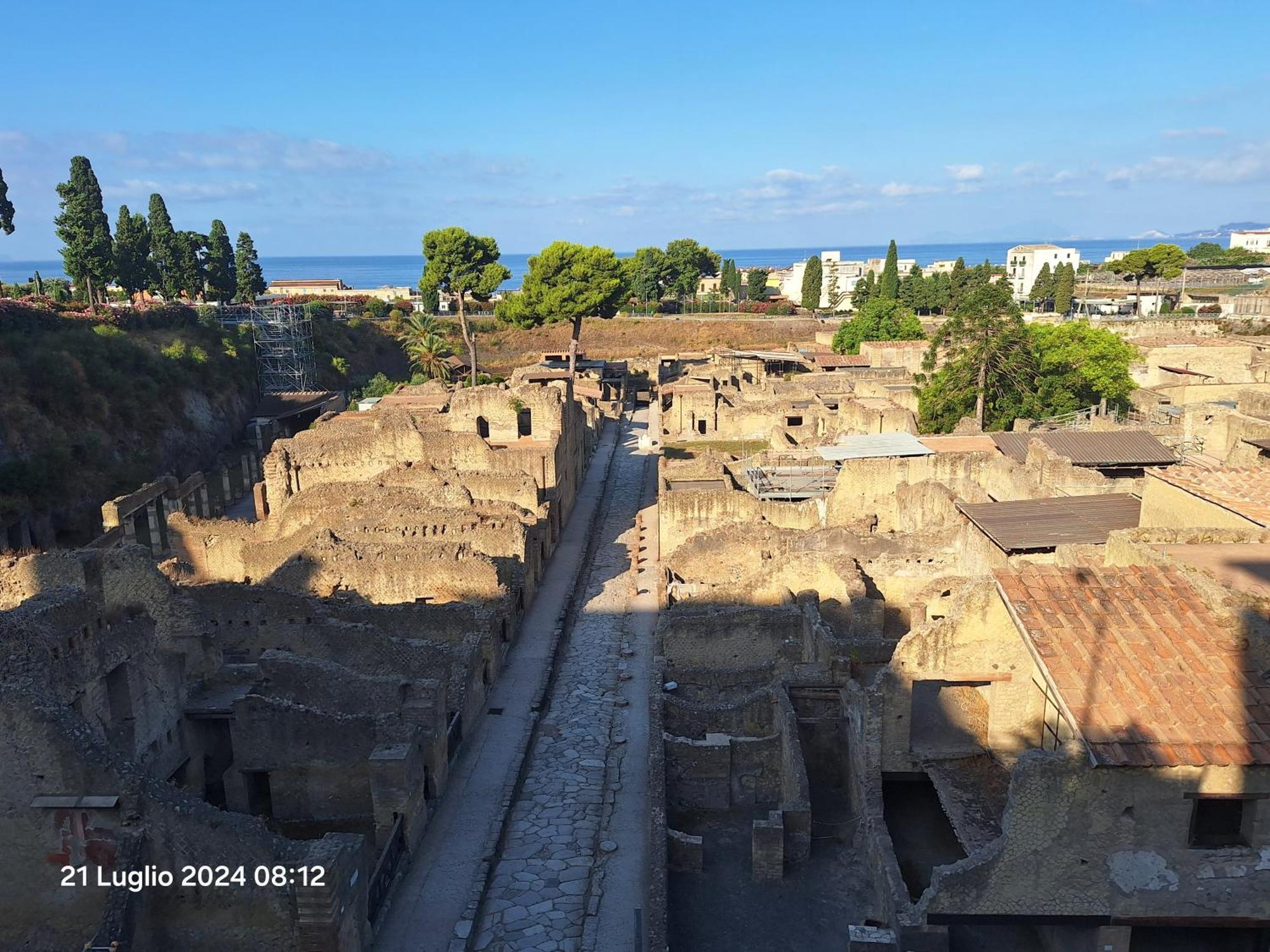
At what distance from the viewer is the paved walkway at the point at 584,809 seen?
11.1 meters

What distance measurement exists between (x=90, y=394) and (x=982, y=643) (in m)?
38.2

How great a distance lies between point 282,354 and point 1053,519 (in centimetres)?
4503

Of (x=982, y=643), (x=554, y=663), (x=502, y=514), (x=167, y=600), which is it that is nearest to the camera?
(x=982, y=643)

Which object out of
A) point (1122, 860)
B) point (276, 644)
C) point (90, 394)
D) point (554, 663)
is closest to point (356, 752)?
point (276, 644)

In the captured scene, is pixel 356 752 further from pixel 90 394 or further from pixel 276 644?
pixel 90 394

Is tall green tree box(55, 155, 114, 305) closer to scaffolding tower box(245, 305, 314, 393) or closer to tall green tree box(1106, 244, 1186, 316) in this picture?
scaffolding tower box(245, 305, 314, 393)

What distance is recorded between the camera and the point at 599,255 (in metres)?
51.9

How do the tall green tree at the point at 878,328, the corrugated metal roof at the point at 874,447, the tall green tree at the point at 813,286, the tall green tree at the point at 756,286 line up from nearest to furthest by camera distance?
1. the corrugated metal roof at the point at 874,447
2. the tall green tree at the point at 878,328
3. the tall green tree at the point at 813,286
4. the tall green tree at the point at 756,286

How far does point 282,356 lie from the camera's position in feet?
171

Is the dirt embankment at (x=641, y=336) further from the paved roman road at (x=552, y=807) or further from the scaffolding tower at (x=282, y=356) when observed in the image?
the paved roman road at (x=552, y=807)

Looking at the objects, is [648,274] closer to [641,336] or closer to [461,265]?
[641,336]

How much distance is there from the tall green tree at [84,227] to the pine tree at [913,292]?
56.1 m

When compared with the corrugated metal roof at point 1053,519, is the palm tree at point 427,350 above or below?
above

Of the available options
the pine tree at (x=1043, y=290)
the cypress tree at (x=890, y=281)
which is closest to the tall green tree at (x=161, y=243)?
the cypress tree at (x=890, y=281)
